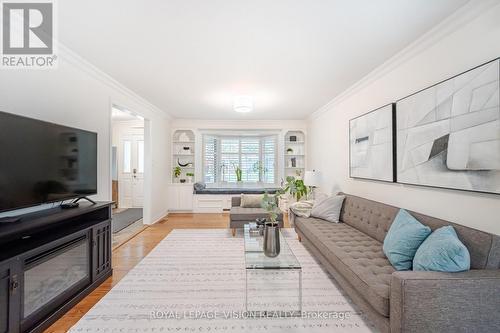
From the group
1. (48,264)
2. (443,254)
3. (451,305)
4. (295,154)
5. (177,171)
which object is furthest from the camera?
(295,154)

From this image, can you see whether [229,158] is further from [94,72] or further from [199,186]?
[94,72]

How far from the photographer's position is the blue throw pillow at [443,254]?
4.99 feet

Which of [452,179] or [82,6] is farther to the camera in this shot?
[452,179]

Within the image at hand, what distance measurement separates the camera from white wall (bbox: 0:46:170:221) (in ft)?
6.98

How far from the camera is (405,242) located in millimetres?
1973

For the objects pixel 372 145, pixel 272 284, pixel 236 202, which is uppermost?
pixel 372 145

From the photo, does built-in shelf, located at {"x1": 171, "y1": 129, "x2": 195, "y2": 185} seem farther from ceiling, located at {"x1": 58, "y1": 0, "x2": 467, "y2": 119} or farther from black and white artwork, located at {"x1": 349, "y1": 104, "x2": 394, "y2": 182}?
black and white artwork, located at {"x1": 349, "y1": 104, "x2": 394, "y2": 182}

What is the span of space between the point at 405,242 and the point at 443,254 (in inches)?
16.2

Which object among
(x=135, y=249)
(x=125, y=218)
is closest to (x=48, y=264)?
(x=135, y=249)

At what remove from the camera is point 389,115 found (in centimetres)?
284

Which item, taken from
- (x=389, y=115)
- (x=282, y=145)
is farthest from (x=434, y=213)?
(x=282, y=145)

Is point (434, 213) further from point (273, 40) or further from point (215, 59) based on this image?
point (215, 59)

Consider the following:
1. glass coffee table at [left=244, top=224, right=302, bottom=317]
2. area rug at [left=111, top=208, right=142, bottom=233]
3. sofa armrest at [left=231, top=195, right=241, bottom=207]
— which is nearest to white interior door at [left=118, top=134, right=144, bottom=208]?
area rug at [left=111, top=208, right=142, bottom=233]

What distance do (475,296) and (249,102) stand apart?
3.44 meters
